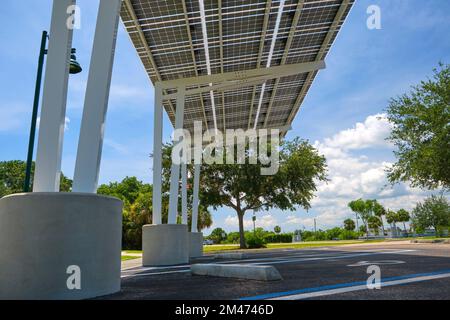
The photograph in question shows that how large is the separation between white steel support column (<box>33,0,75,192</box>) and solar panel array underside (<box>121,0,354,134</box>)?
8.06 metres

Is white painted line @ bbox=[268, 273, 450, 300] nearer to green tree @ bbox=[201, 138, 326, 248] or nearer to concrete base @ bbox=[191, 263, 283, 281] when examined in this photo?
concrete base @ bbox=[191, 263, 283, 281]

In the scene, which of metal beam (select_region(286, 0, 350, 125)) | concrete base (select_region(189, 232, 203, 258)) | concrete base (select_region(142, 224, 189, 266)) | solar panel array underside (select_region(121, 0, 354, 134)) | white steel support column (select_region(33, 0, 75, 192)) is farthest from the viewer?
concrete base (select_region(189, 232, 203, 258))

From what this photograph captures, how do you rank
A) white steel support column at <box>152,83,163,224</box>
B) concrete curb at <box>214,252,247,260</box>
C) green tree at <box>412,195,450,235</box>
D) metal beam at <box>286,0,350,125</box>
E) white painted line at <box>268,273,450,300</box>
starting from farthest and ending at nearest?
green tree at <box>412,195,450,235</box> → concrete curb at <box>214,252,247,260</box> → white steel support column at <box>152,83,163,224</box> → metal beam at <box>286,0,350,125</box> → white painted line at <box>268,273,450,300</box>

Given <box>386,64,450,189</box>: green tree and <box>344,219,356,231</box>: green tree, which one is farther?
<box>344,219,356,231</box>: green tree

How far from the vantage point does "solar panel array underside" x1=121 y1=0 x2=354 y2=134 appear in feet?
52.4

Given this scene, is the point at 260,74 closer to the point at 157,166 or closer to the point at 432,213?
the point at 157,166

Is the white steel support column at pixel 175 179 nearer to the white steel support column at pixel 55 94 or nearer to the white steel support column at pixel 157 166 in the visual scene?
the white steel support column at pixel 157 166

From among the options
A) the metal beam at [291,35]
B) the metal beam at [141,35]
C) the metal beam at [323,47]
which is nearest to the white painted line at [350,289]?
the metal beam at [291,35]

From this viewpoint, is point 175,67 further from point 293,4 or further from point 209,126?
point 209,126

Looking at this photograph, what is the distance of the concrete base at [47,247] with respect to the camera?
21.2 ft

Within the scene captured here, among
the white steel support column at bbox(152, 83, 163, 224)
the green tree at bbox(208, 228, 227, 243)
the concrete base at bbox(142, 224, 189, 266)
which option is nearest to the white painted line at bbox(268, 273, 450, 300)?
the concrete base at bbox(142, 224, 189, 266)

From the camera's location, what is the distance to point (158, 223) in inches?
696

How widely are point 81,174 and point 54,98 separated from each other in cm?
169

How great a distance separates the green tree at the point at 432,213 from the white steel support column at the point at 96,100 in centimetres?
6803
